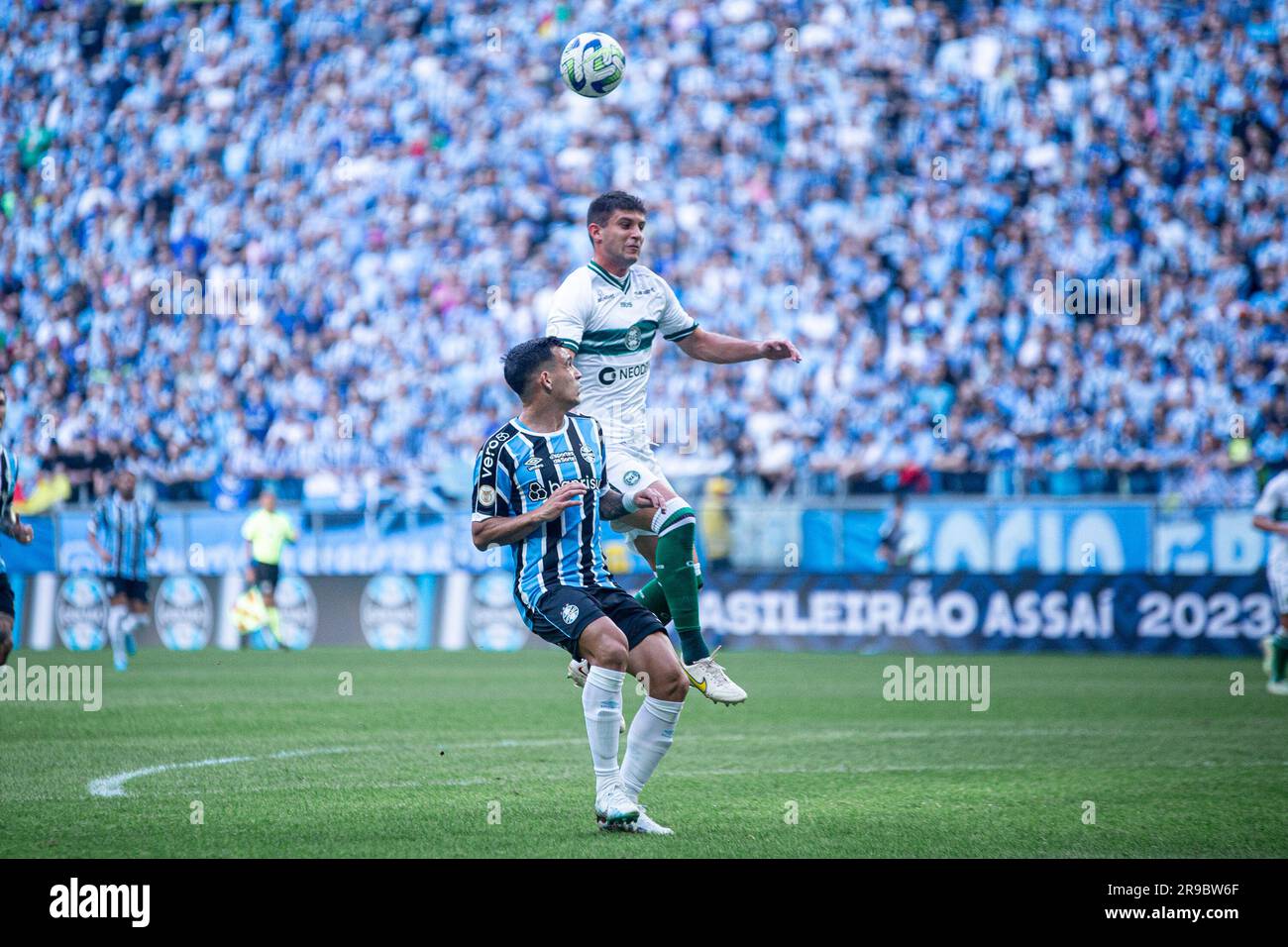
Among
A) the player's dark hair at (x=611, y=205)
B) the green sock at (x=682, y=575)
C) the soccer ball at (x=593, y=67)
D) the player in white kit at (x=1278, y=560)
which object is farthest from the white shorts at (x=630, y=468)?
the player in white kit at (x=1278, y=560)

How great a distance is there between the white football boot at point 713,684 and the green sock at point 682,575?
0.53 feet

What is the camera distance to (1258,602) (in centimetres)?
1873

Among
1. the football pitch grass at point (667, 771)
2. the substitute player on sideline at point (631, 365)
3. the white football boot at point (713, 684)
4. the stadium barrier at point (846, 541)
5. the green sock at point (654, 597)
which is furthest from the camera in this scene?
the stadium barrier at point (846, 541)

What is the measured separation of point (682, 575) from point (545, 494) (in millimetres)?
1602

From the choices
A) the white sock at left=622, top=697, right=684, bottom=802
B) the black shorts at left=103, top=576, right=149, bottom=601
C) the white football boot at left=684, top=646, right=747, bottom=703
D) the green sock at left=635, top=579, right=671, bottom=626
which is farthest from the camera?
the black shorts at left=103, top=576, right=149, bottom=601

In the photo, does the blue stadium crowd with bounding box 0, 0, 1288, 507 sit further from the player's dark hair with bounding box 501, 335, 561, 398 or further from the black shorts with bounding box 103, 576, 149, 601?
the player's dark hair with bounding box 501, 335, 561, 398

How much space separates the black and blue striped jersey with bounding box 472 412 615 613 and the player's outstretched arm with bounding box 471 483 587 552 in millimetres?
70

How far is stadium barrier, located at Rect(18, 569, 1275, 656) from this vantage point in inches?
753

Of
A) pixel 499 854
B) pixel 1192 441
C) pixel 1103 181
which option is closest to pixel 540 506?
pixel 499 854

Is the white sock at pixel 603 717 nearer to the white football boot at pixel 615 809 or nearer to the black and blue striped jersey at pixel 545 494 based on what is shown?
the white football boot at pixel 615 809

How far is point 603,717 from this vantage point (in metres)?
7.70

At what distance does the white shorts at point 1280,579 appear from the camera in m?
15.5

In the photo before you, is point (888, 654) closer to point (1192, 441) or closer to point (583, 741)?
point (1192, 441)

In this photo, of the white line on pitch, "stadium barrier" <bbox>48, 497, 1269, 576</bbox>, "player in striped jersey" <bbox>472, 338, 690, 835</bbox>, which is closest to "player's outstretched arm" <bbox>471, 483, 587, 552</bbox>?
"player in striped jersey" <bbox>472, 338, 690, 835</bbox>
